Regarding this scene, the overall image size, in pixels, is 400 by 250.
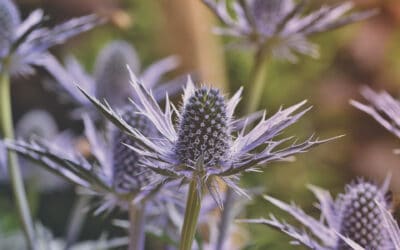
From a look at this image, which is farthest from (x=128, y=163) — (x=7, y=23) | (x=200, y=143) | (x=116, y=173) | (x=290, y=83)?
(x=290, y=83)

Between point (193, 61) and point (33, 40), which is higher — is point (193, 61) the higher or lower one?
the higher one

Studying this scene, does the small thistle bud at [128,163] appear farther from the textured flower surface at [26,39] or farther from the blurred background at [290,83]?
the blurred background at [290,83]

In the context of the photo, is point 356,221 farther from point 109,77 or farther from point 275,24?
point 109,77

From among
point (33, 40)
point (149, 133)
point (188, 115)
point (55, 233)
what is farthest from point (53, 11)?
point (188, 115)

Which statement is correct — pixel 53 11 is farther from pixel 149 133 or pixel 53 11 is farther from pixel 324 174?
pixel 149 133

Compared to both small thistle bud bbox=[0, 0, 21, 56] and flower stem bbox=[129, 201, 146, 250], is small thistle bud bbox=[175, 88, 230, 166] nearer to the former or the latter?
flower stem bbox=[129, 201, 146, 250]

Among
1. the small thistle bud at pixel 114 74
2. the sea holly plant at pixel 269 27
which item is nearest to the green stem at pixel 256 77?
the sea holly plant at pixel 269 27

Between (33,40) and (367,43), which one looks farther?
(367,43)

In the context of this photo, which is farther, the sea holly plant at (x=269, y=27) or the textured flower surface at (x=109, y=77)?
the textured flower surface at (x=109, y=77)
